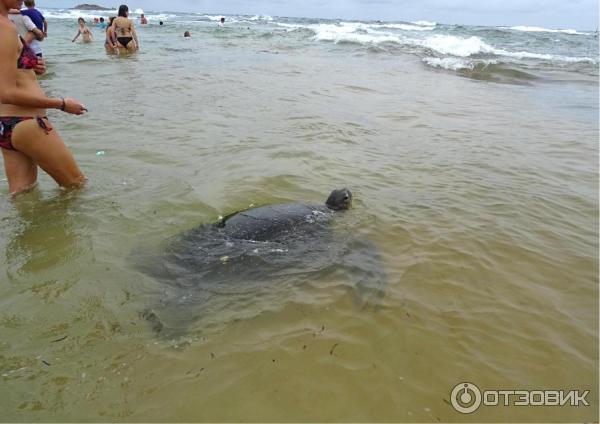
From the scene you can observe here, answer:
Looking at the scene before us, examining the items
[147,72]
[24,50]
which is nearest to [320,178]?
[24,50]

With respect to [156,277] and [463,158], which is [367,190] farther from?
[156,277]

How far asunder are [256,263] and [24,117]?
245 centimetres

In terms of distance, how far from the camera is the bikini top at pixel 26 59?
11.6ft

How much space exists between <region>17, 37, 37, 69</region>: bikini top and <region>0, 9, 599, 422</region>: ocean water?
131 centimetres

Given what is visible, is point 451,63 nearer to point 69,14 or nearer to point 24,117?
point 24,117

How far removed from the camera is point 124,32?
15.8m

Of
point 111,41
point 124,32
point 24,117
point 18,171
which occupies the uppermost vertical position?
point 124,32

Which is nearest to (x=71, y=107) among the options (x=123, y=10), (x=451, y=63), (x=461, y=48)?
(x=123, y=10)

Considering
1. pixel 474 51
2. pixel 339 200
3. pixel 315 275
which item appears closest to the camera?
pixel 315 275

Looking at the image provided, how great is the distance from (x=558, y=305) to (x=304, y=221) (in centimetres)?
210

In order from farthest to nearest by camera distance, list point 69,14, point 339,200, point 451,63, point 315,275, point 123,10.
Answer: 1. point 69,14
2. point 451,63
3. point 123,10
4. point 339,200
5. point 315,275

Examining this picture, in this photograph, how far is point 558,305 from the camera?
304cm

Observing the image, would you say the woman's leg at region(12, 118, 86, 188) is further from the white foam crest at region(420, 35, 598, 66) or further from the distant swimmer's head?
the white foam crest at region(420, 35, 598, 66)

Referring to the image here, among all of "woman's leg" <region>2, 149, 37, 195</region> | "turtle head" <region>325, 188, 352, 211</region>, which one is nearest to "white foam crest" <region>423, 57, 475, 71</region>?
"turtle head" <region>325, 188, 352, 211</region>
